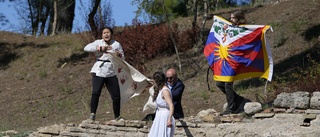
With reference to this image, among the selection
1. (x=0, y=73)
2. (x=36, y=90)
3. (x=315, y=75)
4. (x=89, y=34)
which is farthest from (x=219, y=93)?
(x=0, y=73)

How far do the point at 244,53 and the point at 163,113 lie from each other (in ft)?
7.97

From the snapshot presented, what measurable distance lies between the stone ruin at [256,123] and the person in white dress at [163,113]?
2.94 feet

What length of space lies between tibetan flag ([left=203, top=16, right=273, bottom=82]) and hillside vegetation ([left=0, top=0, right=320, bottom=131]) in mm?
965

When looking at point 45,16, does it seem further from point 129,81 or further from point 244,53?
point 244,53

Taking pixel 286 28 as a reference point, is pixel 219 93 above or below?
below

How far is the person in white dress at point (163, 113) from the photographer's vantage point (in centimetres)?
901

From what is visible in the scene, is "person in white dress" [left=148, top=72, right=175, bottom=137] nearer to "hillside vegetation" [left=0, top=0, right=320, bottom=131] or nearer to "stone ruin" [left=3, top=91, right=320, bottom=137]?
"stone ruin" [left=3, top=91, right=320, bottom=137]

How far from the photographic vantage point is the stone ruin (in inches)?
356

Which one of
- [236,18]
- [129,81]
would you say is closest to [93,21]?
[129,81]

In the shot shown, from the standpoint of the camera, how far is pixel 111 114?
45.8ft

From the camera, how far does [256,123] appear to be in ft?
31.0

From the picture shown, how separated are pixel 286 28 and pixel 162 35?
3.50 metres

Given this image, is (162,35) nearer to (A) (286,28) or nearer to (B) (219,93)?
(A) (286,28)

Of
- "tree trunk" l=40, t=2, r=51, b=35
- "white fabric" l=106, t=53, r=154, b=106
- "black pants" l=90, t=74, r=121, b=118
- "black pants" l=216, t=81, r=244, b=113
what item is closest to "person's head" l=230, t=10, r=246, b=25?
"black pants" l=216, t=81, r=244, b=113
